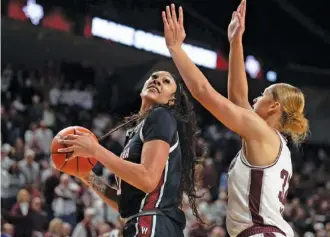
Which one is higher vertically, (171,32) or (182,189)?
(171,32)

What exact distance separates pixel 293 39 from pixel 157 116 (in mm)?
15489

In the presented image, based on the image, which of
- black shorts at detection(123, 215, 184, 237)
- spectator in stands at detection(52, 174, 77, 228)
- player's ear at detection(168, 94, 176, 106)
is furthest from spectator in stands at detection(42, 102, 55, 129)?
black shorts at detection(123, 215, 184, 237)

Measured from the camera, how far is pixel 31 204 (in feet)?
28.6

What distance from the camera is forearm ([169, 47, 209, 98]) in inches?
133

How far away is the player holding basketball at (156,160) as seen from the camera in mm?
3275

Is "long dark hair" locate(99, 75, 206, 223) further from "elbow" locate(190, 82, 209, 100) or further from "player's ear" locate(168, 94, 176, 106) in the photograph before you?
"elbow" locate(190, 82, 209, 100)

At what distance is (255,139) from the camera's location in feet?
11.4

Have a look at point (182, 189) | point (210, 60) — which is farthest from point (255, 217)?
point (210, 60)

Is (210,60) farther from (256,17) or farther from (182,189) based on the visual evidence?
(182,189)

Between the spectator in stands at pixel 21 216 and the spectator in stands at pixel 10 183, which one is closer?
the spectator in stands at pixel 21 216

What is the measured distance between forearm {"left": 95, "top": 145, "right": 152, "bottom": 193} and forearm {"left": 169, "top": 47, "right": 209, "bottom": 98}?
0.43 m

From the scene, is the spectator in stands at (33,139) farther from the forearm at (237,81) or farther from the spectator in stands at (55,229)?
the forearm at (237,81)

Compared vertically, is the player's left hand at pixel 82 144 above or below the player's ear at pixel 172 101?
below

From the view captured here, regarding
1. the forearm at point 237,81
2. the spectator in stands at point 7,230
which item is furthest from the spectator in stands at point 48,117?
the forearm at point 237,81
